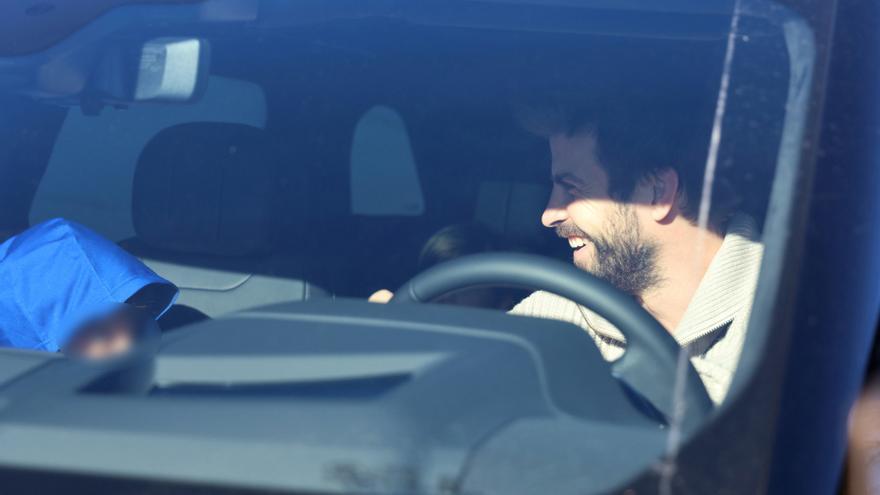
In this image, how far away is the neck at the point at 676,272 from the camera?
5.17 ft

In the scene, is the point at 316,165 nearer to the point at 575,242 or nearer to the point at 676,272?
the point at 575,242

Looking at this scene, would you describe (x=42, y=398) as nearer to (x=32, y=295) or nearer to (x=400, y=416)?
(x=400, y=416)

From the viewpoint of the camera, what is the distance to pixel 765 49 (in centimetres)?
136

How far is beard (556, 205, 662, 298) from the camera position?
1.65 meters

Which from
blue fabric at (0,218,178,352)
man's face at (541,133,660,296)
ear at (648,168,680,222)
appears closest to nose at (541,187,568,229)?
man's face at (541,133,660,296)

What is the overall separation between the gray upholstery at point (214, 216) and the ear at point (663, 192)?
58cm

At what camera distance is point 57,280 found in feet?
5.64

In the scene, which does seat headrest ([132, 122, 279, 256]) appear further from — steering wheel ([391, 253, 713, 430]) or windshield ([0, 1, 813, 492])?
steering wheel ([391, 253, 713, 430])

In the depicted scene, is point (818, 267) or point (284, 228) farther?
point (284, 228)

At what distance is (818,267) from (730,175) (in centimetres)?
16

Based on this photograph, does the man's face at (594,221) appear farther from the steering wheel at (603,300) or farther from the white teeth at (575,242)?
the steering wheel at (603,300)

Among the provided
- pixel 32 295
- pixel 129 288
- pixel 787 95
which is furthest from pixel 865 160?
pixel 32 295

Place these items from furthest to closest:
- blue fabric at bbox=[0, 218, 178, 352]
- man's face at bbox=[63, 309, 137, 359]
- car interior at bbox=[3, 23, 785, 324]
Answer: car interior at bbox=[3, 23, 785, 324]
blue fabric at bbox=[0, 218, 178, 352]
man's face at bbox=[63, 309, 137, 359]

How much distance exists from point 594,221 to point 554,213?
2.8 inches
